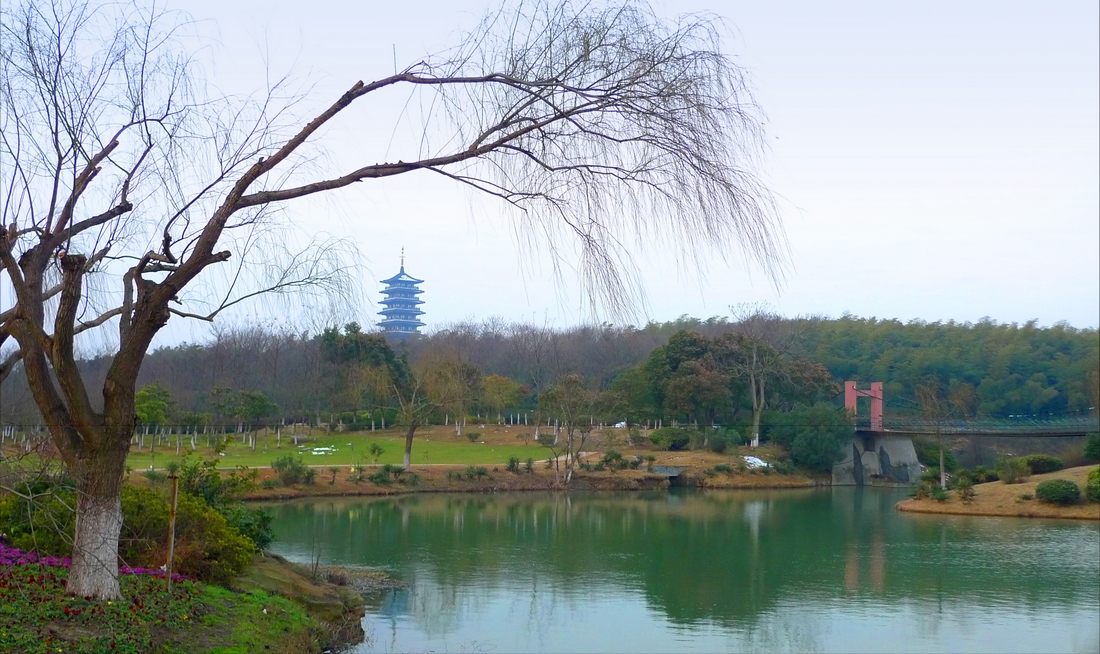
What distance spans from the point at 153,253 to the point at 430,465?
2352 centimetres

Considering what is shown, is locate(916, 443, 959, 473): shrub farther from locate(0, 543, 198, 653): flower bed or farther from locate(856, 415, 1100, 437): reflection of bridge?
locate(0, 543, 198, 653): flower bed

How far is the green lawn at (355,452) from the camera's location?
27562mm

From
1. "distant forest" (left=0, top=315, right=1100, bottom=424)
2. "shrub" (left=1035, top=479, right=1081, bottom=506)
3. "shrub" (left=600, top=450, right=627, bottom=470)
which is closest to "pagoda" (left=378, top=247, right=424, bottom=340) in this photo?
"distant forest" (left=0, top=315, right=1100, bottom=424)

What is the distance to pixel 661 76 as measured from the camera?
4.76m

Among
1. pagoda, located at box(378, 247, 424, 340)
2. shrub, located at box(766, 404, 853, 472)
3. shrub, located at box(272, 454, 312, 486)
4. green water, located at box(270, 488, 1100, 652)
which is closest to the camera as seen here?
green water, located at box(270, 488, 1100, 652)

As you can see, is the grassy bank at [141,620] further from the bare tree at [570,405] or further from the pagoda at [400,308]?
the pagoda at [400,308]

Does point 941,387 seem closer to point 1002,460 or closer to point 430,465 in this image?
point 1002,460

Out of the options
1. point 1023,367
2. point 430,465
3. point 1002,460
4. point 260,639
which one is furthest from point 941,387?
point 260,639

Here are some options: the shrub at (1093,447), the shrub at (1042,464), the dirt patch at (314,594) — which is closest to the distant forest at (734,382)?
the shrub at (1093,447)

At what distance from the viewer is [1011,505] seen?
23.2 meters

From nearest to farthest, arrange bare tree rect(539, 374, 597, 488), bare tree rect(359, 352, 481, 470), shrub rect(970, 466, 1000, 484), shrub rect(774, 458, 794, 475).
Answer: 1. shrub rect(970, 466, 1000, 484)
2. bare tree rect(539, 374, 597, 488)
3. bare tree rect(359, 352, 481, 470)
4. shrub rect(774, 458, 794, 475)

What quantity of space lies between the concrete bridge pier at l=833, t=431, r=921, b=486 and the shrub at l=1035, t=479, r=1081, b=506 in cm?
1185

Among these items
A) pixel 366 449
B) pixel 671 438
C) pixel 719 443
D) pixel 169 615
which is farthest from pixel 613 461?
pixel 169 615

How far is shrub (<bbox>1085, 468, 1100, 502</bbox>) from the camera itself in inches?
888
